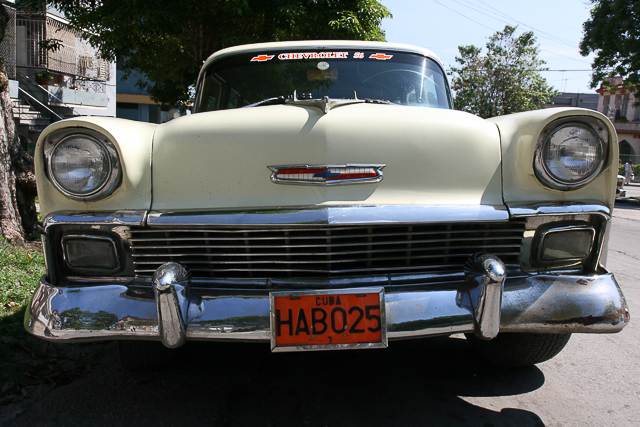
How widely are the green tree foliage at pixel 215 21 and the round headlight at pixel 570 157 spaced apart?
579 centimetres

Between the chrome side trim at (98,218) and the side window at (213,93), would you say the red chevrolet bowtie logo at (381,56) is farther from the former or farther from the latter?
the chrome side trim at (98,218)

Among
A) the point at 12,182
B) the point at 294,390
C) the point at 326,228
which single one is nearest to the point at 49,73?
the point at 12,182

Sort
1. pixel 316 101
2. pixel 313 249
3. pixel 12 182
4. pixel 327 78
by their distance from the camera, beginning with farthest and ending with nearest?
pixel 12 182 < pixel 327 78 < pixel 316 101 < pixel 313 249

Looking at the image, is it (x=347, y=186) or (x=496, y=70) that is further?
(x=496, y=70)

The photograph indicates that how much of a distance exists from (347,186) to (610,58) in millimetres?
17752

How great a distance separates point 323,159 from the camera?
1.92m

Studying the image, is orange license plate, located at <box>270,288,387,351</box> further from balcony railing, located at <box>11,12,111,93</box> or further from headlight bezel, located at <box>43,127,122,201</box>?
balcony railing, located at <box>11,12,111,93</box>

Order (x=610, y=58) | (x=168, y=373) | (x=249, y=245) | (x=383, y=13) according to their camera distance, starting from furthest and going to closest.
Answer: (x=610, y=58)
(x=383, y=13)
(x=168, y=373)
(x=249, y=245)

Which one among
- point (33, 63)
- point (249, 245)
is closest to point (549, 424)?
point (249, 245)

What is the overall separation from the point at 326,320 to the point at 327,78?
1514 mm

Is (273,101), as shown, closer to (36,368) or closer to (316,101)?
(316,101)

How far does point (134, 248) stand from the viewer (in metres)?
1.93

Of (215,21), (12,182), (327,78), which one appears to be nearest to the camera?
(327,78)

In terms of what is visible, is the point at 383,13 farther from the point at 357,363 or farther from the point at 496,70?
the point at 496,70
